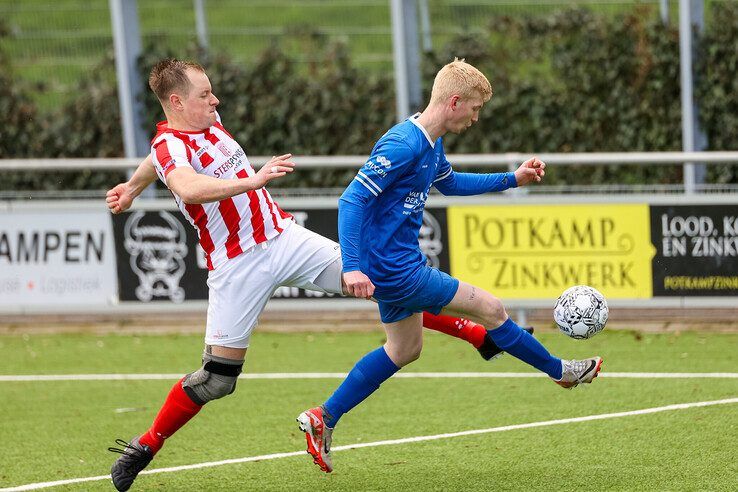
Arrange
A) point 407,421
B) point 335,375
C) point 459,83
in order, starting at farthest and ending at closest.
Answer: point 335,375, point 407,421, point 459,83

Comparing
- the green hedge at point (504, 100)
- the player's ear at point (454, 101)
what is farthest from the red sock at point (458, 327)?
the green hedge at point (504, 100)

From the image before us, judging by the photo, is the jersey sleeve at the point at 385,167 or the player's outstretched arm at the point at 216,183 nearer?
the player's outstretched arm at the point at 216,183

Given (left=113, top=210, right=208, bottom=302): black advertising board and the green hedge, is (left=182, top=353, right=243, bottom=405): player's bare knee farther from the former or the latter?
the green hedge

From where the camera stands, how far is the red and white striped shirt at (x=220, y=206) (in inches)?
223

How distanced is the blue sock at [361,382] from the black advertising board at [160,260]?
4138 millimetres

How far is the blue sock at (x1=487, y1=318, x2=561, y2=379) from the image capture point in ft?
19.3

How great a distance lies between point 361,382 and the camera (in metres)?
5.88

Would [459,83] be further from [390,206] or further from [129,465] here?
[129,465]

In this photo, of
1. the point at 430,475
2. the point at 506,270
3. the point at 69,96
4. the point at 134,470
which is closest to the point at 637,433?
the point at 430,475

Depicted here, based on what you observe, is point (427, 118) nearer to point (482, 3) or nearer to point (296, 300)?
point (296, 300)

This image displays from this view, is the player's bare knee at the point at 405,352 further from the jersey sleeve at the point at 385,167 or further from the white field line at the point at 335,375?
the white field line at the point at 335,375

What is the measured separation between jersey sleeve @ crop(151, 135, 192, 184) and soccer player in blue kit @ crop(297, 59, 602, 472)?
0.74 metres

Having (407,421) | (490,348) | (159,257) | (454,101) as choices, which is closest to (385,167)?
(454,101)

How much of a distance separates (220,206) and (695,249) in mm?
4669
